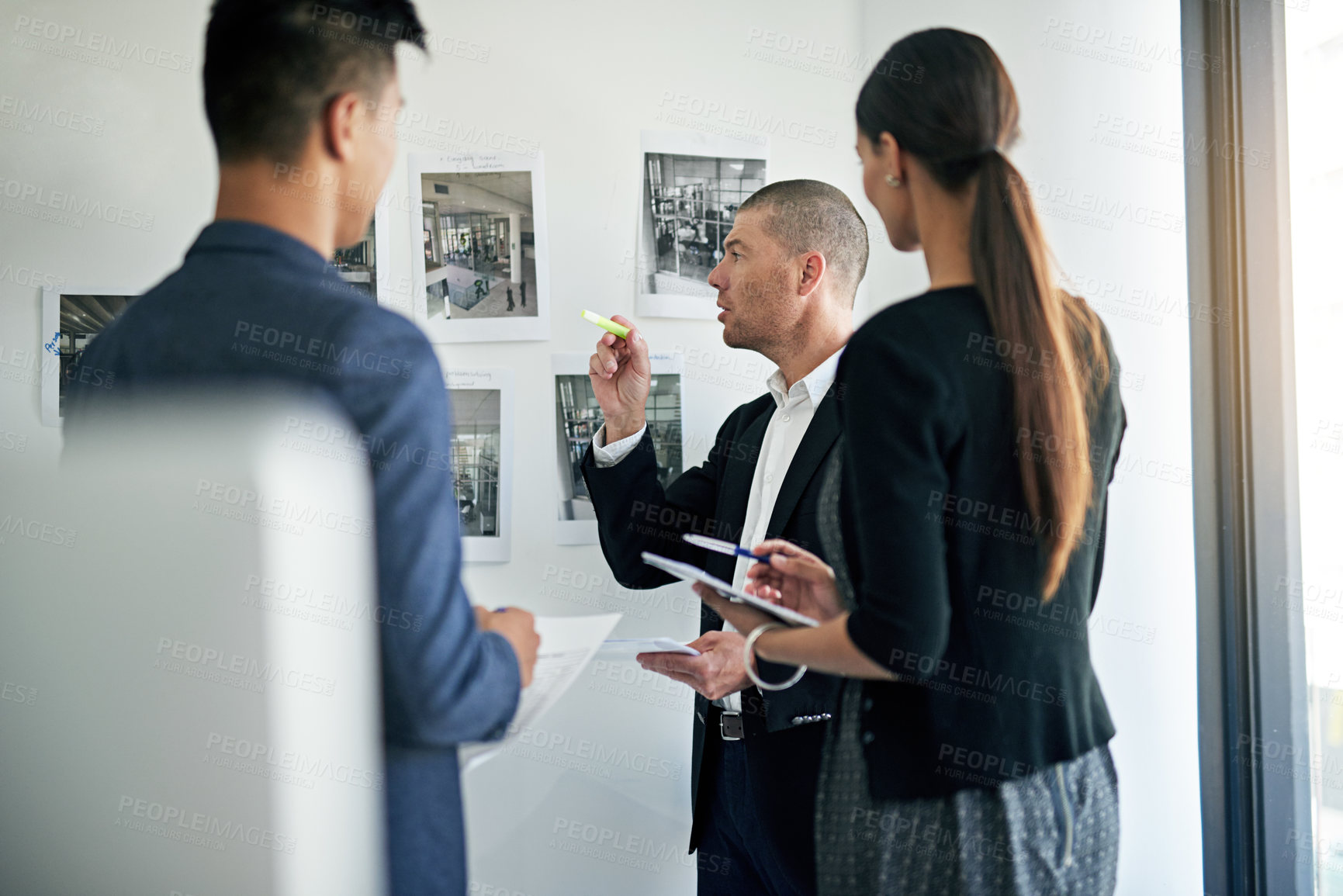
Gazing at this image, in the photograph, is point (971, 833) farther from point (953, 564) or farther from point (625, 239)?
point (625, 239)

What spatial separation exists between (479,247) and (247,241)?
1.02 metres

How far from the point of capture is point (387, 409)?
0.77 metres

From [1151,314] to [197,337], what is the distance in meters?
1.37

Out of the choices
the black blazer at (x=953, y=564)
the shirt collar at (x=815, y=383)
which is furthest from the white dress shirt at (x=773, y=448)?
the black blazer at (x=953, y=564)

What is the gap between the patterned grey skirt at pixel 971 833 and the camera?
3.03 feet

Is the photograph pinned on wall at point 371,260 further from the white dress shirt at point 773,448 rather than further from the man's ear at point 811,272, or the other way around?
the man's ear at point 811,272

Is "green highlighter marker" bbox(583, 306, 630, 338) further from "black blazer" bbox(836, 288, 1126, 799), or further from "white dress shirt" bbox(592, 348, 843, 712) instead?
"black blazer" bbox(836, 288, 1126, 799)

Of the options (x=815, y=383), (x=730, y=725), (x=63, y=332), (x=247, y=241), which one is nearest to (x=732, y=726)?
(x=730, y=725)

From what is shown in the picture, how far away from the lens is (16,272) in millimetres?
1631

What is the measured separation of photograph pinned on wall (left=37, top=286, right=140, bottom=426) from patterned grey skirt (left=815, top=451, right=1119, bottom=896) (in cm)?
146

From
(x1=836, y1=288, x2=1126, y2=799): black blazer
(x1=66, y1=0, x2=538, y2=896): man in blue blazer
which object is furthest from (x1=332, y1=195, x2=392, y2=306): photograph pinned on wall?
(x1=836, y1=288, x2=1126, y2=799): black blazer

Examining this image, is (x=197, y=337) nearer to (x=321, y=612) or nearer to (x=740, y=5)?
(x=321, y=612)

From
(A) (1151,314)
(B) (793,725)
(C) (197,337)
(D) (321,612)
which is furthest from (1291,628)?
(C) (197,337)

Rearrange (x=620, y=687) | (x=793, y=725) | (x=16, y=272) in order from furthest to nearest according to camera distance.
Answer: (x=620, y=687), (x=16, y=272), (x=793, y=725)
